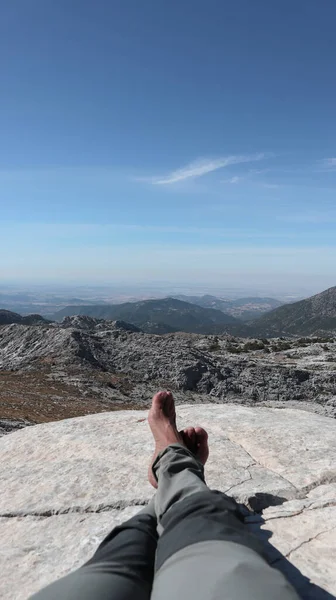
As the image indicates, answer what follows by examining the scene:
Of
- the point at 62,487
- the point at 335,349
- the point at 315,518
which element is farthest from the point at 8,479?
the point at 335,349

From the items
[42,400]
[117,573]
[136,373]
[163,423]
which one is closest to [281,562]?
[117,573]

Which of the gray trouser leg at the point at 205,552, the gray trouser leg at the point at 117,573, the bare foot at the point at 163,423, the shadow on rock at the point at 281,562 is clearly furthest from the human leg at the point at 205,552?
the bare foot at the point at 163,423

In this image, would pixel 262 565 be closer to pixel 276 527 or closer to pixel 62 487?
pixel 276 527

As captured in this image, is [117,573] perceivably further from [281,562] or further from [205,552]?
[281,562]

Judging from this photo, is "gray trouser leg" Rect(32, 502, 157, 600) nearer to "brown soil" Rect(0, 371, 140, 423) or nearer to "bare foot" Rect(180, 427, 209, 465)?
"bare foot" Rect(180, 427, 209, 465)

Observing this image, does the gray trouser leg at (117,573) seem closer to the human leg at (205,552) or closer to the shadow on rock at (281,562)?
the human leg at (205,552)

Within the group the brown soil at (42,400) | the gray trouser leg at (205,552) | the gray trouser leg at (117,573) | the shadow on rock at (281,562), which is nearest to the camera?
the gray trouser leg at (205,552)
